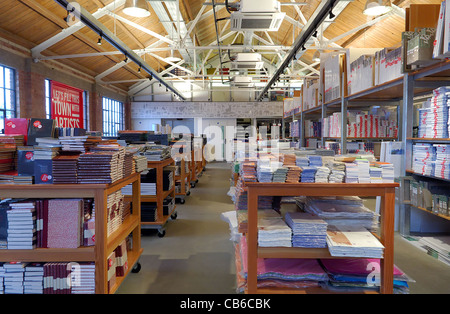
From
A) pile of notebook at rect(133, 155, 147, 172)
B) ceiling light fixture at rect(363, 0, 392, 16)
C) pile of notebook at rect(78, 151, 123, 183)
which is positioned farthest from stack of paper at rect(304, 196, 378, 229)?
ceiling light fixture at rect(363, 0, 392, 16)

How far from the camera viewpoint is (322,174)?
217 centimetres

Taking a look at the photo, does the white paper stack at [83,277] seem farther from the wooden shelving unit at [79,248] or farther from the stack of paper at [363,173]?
the stack of paper at [363,173]

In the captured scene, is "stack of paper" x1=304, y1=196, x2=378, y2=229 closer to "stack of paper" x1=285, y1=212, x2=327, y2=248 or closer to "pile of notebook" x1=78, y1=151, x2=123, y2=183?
"stack of paper" x1=285, y1=212, x2=327, y2=248

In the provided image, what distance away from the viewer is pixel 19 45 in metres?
8.61

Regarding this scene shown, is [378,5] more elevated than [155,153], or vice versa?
[378,5]

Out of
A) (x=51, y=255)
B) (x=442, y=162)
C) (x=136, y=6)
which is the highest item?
(x=136, y=6)

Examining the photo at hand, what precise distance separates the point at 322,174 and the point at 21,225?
86.3 inches

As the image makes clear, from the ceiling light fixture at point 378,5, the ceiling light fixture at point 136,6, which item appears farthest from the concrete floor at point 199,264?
the ceiling light fixture at point 378,5

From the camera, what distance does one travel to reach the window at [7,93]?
8.15 m

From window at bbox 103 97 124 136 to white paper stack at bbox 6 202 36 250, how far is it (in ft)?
42.0

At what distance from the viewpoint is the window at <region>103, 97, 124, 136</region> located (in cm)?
1501

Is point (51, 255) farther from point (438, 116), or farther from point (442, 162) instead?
point (438, 116)

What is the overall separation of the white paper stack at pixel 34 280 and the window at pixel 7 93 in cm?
750

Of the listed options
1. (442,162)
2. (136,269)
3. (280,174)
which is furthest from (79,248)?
(442,162)
